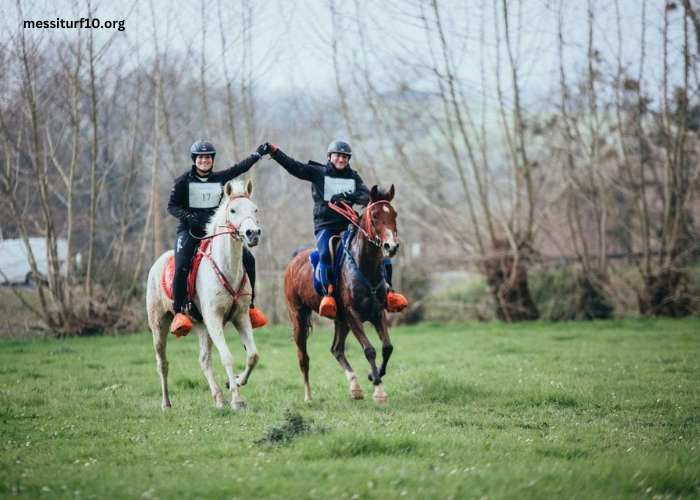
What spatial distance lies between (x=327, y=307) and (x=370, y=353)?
802mm

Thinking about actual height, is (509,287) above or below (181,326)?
below

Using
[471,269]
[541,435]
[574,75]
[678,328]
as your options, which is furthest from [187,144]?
[541,435]

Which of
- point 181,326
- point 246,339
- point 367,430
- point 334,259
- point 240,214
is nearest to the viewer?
point 367,430

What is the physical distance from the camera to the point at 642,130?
850 inches

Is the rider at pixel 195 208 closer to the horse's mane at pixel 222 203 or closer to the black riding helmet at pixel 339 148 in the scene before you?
the horse's mane at pixel 222 203

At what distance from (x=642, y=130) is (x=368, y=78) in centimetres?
822

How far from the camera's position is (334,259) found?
9.88 metres

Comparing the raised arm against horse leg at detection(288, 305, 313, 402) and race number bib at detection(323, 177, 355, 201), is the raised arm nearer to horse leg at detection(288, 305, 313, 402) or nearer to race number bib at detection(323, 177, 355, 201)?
race number bib at detection(323, 177, 355, 201)

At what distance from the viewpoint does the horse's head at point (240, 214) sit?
8.38m

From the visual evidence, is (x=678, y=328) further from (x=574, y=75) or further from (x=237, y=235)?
(x=237, y=235)

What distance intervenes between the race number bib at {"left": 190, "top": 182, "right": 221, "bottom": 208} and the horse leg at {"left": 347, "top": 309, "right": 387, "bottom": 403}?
7.72 ft

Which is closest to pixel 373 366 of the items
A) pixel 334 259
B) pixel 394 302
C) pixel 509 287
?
pixel 394 302

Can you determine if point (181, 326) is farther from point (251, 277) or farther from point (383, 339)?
point (383, 339)

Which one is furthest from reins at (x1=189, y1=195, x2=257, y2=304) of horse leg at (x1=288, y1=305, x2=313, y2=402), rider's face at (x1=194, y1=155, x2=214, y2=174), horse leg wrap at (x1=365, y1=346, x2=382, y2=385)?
horse leg wrap at (x1=365, y1=346, x2=382, y2=385)
